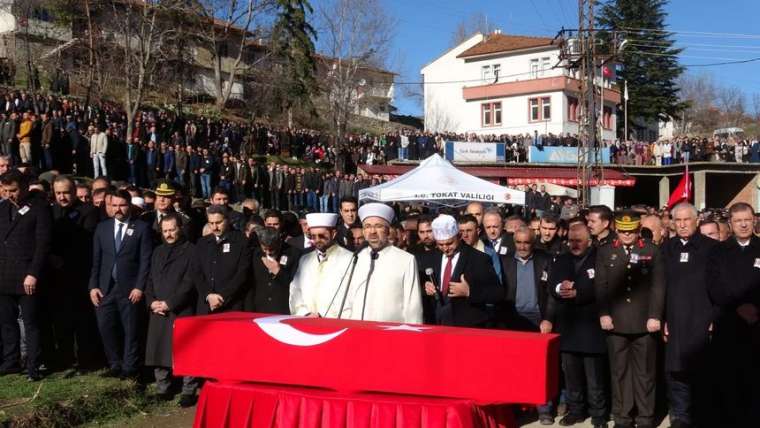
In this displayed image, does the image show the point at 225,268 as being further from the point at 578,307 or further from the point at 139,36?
the point at 139,36

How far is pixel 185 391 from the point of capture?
261 inches

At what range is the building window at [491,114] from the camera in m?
58.5

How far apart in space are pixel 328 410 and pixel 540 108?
53.8 m

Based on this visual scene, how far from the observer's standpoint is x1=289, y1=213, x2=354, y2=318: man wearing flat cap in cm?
498

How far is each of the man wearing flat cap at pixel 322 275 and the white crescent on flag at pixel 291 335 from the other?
64cm

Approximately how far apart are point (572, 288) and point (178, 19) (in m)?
30.8

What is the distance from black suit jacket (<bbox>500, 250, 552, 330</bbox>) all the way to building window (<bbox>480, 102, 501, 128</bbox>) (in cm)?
5282

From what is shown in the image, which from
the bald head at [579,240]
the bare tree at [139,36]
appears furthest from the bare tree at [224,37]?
the bald head at [579,240]

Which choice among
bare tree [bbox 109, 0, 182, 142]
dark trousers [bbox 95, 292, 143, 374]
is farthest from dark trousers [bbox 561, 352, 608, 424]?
bare tree [bbox 109, 0, 182, 142]

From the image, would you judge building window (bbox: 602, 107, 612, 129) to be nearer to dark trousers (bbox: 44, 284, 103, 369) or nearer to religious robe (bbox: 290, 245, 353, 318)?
dark trousers (bbox: 44, 284, 103, 369)

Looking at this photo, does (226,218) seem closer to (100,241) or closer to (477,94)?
(100,241)

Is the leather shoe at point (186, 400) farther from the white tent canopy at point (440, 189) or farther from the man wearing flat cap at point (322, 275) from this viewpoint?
the white tent canopy at point (440, 189)

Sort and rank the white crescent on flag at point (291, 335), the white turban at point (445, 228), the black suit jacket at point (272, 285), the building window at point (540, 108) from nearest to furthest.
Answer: the white crescent on flag at point (291, 335)
the white turban at point (445, 228)
the black suit jacket at point (272, 285)
the building window at point (540, 108)

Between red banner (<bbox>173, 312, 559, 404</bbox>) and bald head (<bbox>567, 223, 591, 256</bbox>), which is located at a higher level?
bald head (<bbox>567, 223, 591, 256</bbox>)
